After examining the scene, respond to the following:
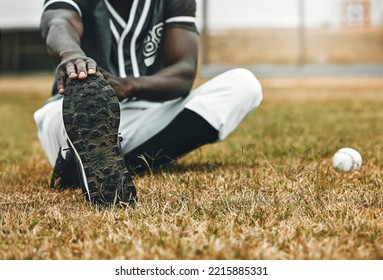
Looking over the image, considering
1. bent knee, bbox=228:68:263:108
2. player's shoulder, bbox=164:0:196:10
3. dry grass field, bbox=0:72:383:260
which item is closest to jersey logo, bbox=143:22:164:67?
player's shoulder, bbox=164:0:196:10

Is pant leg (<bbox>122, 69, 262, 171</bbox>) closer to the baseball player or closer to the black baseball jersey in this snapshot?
the baseball player

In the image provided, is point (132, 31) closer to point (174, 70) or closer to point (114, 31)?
point (114, 31)

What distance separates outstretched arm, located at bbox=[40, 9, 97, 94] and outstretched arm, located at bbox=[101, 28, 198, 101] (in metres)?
0.46

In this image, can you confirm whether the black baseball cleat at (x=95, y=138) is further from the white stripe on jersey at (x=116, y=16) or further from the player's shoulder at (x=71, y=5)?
the white stripe on jersey at (x=116, y=16)

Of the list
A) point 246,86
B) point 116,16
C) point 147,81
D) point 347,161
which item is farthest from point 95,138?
point 347,161

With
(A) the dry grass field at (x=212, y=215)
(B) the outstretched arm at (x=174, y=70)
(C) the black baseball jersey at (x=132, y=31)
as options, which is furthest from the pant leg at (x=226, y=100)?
(C) the black baseball jersey at (x=132, y=31)

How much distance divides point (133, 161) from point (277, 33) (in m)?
43.0

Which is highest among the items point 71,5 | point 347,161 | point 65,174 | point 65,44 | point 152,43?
point 71,5

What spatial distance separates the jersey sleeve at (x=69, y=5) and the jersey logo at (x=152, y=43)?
417 mm

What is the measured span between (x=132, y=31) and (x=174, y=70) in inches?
13.6

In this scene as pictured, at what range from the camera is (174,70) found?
3.88 metres

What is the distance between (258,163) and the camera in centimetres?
430

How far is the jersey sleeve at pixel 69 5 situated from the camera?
3672mm
